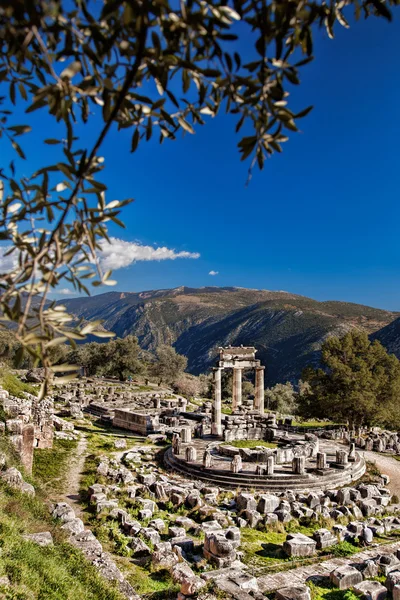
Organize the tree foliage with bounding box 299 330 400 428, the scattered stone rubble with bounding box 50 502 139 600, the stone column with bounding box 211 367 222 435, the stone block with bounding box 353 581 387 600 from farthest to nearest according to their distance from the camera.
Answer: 1. the tree foliage with bounding box 299 330 400 428
2. the stone column with bounding box 211 367 222 435
3. the stone block with bounding box 353 581 387 600
4. the scattered stone rubble with bounding box 50 502 139 600

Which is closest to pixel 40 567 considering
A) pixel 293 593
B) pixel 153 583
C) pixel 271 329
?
pixel 153 583

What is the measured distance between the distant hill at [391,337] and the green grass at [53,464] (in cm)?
6886

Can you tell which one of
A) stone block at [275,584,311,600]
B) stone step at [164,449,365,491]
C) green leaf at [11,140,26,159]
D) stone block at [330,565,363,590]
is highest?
green leaf at [11,140,26,159]

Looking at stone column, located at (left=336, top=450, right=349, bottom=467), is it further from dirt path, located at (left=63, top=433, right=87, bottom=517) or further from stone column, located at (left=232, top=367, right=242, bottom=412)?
stone column, located at (left=232, top=367, right=242, bottom=412)

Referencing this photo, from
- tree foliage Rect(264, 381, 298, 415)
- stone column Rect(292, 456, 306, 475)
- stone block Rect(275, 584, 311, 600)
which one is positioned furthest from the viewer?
tree foliage Rect(264, 381, 298, 415)

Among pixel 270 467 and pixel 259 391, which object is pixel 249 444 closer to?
pixel 270 467

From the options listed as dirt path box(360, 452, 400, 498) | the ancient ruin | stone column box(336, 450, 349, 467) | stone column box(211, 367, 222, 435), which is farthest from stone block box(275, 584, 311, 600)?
the ancient ruin

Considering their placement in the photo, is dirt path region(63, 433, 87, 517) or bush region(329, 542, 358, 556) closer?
bush region(329, 542, 358, 556)

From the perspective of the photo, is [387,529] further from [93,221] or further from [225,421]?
[225,421]

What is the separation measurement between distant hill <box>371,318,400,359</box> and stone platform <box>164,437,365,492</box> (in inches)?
2477

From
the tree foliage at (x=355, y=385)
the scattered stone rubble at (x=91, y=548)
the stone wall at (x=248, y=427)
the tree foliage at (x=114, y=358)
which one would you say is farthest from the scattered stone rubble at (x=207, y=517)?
the tree foliage at (x=114, y=358)

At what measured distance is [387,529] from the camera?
13516mm

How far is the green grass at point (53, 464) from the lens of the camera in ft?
50.6

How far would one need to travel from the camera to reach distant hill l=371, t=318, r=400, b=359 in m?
78.3
